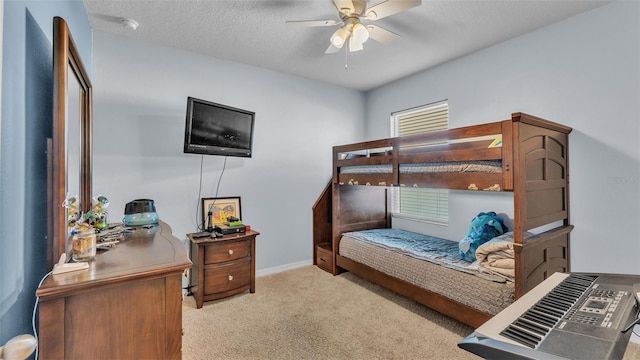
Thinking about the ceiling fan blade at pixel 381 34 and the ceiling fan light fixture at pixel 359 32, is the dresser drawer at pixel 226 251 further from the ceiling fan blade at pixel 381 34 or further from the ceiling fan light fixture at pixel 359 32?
the ceiling fan blade at pixel 381 34

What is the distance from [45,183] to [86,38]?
67.0 inches

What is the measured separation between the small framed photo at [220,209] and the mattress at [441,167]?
4.83 ft

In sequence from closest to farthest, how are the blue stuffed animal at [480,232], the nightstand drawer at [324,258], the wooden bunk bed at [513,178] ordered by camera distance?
the wooden bunk bed at [513,178], the blue stuffed animal at [480,232], the nightstand drawer at [324,258]

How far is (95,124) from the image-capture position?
8.46 ft

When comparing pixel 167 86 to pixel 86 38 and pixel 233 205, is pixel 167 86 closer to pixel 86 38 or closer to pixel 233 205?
pixel 86 38

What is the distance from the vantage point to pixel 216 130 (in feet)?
9.27

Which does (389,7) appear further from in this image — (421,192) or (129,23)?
(421,192)

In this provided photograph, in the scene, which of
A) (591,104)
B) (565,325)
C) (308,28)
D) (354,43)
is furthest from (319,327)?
(591,104)

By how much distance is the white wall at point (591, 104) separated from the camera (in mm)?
2074

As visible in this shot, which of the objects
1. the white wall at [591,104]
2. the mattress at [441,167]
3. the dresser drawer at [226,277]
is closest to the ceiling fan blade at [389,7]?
the mattress at [441,167]

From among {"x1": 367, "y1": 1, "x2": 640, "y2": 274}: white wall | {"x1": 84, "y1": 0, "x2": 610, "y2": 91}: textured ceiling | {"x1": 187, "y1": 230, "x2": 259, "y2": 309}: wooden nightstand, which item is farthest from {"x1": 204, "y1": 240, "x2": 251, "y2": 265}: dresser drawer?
{"x1": 367, "y1": 1, "x2": 640, "y2": 274}: white wall

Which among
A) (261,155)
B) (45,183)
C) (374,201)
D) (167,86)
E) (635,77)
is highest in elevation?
(167,86)

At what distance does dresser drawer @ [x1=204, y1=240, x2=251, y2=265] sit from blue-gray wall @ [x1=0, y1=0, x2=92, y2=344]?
153 cm

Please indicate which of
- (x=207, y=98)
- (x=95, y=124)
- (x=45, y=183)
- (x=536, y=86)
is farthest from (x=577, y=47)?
(x=95, y=124)
